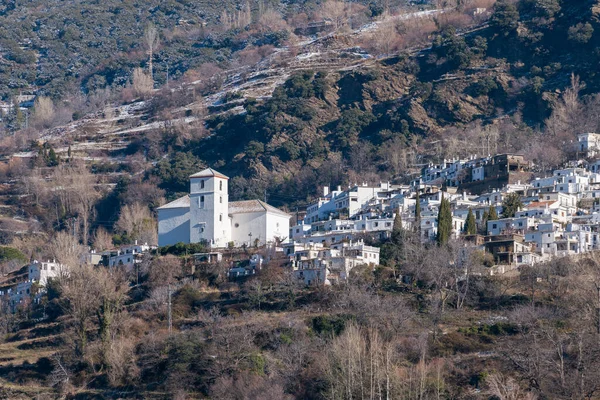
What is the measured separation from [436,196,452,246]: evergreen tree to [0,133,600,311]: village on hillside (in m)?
0.41

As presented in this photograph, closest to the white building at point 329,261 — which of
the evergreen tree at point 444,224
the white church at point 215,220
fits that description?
the evergreen tree at point 444,224

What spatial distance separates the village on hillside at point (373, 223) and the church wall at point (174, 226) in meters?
0.06

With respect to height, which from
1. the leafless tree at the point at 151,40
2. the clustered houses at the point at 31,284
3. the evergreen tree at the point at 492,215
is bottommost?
the clustered houses at the point at 31,284

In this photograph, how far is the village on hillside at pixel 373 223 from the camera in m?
69.9

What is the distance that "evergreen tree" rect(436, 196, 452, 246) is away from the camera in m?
70.2

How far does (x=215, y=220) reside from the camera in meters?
76.4

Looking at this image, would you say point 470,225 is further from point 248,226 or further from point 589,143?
point 589,143

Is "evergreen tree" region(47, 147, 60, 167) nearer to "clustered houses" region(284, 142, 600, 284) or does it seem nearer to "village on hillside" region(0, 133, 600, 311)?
"clustered houses" region(284, 142, 600, 284)

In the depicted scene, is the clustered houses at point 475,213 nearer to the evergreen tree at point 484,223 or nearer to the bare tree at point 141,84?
the evergreen tree at point 484,223

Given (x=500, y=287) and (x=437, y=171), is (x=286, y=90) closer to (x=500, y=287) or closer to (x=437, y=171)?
(x=437, y=171)

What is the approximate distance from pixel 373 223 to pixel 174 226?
11.9m

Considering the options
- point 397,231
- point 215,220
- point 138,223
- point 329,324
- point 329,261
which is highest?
point 138,223

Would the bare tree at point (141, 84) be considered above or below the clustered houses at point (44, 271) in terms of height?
above

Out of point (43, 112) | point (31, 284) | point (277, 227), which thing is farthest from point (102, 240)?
point (43, 112)
